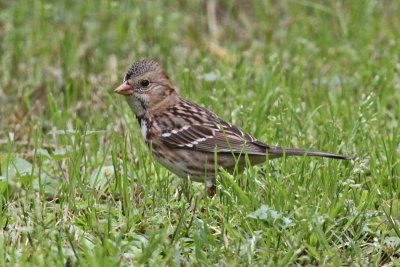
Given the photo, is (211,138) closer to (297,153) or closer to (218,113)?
(297,153)

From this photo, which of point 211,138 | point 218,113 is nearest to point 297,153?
point 211,138

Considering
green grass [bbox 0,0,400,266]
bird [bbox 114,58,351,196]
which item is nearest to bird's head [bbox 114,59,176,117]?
bird [bbox 114,58,351,196]

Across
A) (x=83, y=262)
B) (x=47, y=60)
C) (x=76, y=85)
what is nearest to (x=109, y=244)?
(x=83, y=262)

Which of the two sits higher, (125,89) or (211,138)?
(125,89)

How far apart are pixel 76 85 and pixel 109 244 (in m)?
3.35

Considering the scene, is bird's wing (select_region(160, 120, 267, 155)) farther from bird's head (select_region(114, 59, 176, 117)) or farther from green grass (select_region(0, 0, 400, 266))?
bird's head (select_region(114, 59, 176, 117))

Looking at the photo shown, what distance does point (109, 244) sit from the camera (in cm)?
443

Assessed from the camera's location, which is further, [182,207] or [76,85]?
[76,85]

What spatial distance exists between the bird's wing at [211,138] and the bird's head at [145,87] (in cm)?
33

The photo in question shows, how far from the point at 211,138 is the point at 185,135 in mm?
160

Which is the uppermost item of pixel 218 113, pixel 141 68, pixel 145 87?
pixel 141 68

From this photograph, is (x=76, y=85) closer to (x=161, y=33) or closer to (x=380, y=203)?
(x=161, y=33)

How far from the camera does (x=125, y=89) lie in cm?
605

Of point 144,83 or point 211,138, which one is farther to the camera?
point 144,83
